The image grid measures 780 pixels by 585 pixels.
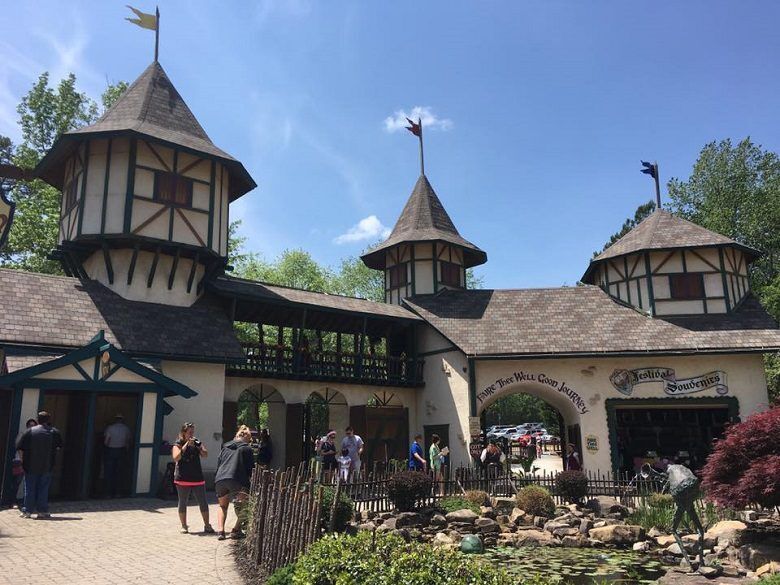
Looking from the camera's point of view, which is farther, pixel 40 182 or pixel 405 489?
pixel 40 182

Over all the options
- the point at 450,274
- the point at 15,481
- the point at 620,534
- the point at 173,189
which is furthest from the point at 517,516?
the point at 173,189

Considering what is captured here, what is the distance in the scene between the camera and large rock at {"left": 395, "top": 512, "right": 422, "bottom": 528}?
12.8 meters

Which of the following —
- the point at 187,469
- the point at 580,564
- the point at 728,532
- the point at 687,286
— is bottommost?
the point at 580,564

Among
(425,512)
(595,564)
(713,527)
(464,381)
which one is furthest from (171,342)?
(713,527)

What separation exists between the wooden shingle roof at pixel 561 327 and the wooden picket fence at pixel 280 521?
43.5ft

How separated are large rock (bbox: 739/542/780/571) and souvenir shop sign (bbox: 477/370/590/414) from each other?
1045 centimetres

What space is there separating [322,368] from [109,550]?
1285cm

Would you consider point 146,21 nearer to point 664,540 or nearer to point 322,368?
point 322,368

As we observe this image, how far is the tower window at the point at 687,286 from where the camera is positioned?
71.7ft

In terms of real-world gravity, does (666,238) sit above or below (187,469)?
above

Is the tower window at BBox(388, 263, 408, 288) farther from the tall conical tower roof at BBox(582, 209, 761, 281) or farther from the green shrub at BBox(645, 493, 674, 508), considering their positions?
the green shrub at BBox(645, 493, 674, 508)

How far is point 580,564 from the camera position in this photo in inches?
418

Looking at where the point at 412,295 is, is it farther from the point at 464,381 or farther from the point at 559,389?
the point at 559,389

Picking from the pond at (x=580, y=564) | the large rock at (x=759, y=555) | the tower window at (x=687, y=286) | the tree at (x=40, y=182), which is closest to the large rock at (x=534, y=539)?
the pond at (x=580, y=564)
